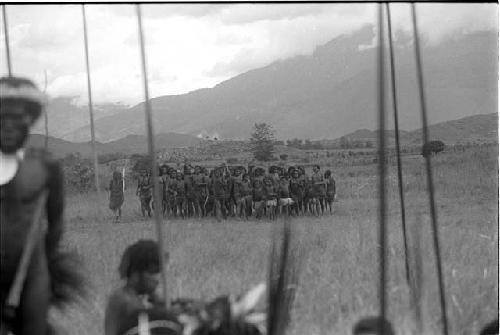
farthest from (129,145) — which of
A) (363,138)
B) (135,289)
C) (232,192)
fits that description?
(363,138)

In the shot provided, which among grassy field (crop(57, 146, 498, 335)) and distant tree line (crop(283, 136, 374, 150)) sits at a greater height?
distant tree line (crop(283, 136, 374, 150))

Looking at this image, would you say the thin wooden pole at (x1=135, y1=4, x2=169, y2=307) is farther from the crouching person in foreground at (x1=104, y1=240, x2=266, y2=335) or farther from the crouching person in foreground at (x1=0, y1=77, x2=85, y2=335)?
the crouching person in foreground at (x1=0, y1=77, x2=85, y2=335)

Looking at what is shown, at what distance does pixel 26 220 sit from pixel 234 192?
0.69m

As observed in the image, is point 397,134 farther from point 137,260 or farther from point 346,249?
point 137,260

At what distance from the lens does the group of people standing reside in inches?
110

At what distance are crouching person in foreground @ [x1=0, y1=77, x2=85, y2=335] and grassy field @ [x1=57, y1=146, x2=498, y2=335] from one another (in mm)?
73

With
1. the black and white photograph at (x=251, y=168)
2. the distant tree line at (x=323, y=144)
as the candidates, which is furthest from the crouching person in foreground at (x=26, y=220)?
the distant tree line at (x=323, y=144)

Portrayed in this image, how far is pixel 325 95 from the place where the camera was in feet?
9.52

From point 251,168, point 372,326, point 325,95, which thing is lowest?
point 372,326

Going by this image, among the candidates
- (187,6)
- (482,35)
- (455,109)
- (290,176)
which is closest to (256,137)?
(290,176)

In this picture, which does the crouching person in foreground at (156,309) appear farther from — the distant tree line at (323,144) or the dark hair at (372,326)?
the distant tree line at (323,144)

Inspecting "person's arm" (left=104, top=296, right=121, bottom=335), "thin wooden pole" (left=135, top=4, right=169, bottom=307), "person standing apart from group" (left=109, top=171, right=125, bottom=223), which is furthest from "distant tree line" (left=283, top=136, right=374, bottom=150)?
"person's arm" (left=104, top=296, right=121, bottom=335)

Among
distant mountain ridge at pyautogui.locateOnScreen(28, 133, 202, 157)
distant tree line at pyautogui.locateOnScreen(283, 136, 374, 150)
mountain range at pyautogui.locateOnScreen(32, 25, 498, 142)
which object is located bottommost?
distant tree line at pyautogui.locateOnScreen(283, 136, 374, 150)

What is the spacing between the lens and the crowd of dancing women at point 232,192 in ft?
9.20
